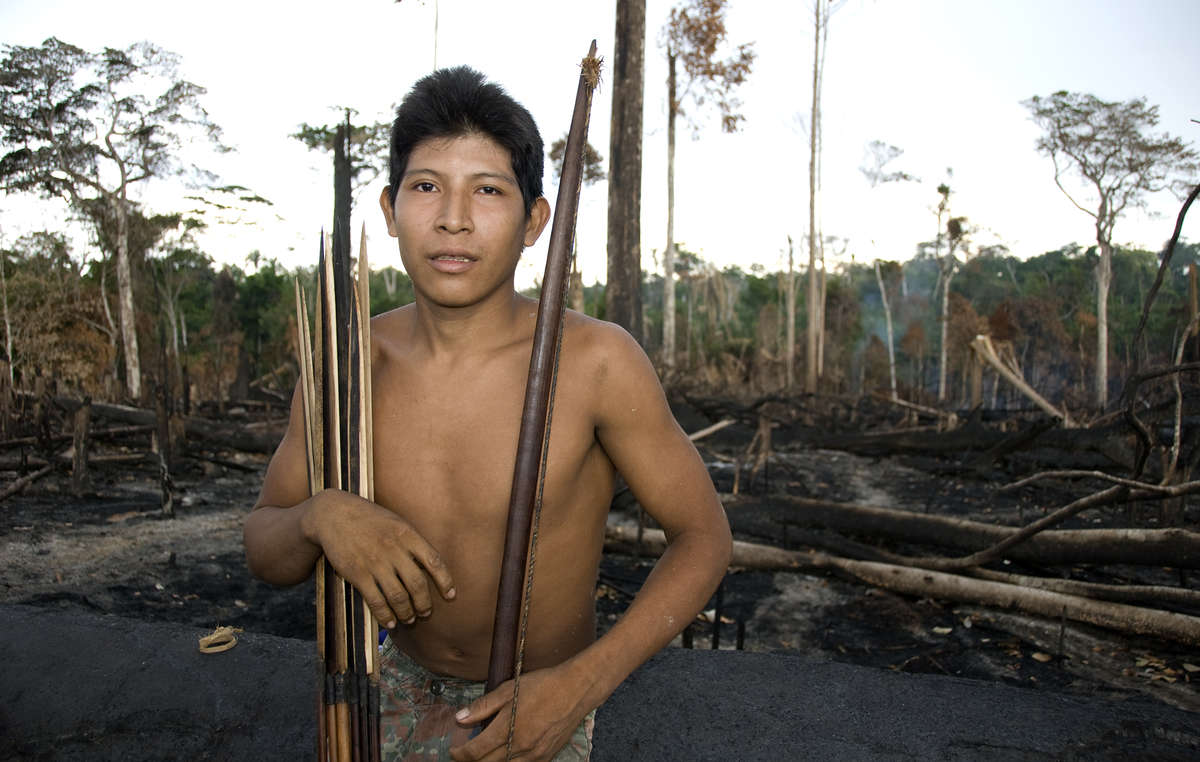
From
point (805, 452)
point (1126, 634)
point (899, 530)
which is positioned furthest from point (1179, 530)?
point (805, 452)

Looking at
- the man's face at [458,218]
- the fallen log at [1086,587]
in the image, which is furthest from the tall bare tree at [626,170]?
the man's face at [458,218]

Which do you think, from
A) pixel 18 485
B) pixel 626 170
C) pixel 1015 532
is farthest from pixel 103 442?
pixel 1015 532

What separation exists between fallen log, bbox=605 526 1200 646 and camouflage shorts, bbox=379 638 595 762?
266cm

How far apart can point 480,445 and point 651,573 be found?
39 centimetres

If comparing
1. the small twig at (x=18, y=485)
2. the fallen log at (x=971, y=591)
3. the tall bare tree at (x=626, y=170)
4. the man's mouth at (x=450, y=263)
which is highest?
the tall bare tree at (x=626, y=170)

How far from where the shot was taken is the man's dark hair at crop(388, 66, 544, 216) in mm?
1184

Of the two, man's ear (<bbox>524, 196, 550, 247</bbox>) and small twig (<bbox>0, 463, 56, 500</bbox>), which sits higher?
man's ear (<bbox>524, 196, 550, 247</bbox>)

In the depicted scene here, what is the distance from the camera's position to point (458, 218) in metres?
1.13

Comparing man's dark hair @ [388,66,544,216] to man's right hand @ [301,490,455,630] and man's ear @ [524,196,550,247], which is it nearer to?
man's ear @ [524,196,550,247]

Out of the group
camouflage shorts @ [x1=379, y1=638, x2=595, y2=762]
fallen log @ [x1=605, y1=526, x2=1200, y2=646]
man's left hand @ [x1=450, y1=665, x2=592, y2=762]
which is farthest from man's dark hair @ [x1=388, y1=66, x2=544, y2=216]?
fallen log @ [x1=605, y1=526, x2=1200, y2=646]

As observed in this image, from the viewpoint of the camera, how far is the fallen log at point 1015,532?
10.4 feet

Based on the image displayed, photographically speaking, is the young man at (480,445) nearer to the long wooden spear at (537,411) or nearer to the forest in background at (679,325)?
the long wooden spear at (537,411)

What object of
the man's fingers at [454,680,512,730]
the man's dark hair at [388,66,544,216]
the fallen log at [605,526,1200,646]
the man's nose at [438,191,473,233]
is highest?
the man's dark hair at [388,66,544,216]

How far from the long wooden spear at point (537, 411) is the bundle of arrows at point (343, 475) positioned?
0.70 ft
